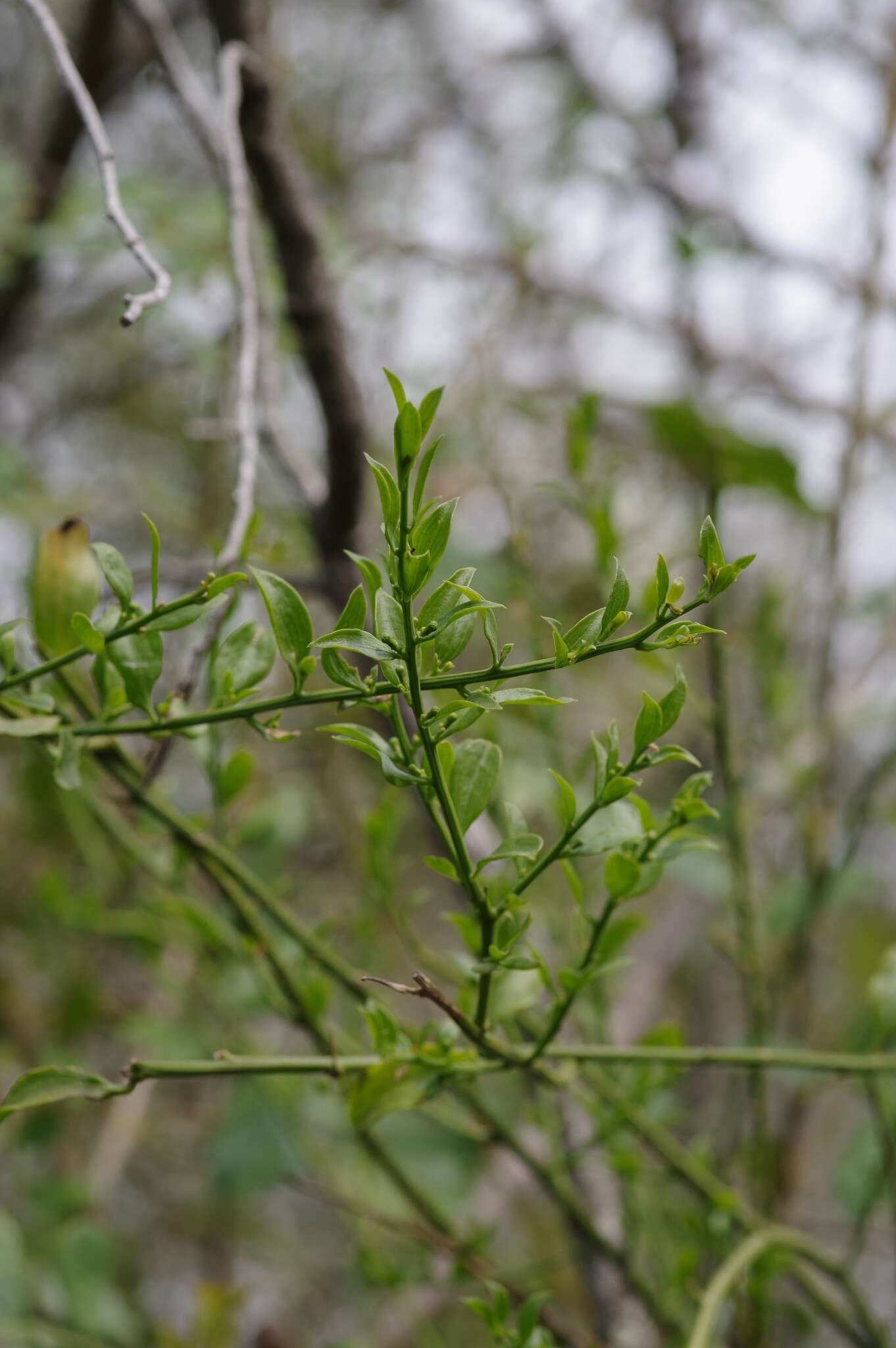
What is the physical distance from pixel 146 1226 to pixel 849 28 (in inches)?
49.5

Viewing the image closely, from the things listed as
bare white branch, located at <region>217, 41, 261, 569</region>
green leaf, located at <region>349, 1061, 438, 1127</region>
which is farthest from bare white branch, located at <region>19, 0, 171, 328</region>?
green leaf, located at <region>349, 1061, 438, 1127</region>

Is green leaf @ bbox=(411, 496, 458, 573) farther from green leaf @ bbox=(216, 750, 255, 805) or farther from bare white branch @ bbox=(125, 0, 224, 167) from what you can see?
bare white branch @ bbox=(125, 0, 224, 167)

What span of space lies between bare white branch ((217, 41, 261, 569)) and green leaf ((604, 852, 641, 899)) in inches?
A: 4.1

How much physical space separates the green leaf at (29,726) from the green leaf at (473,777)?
75 mm

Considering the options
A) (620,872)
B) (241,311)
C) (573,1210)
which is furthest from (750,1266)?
(241,311)

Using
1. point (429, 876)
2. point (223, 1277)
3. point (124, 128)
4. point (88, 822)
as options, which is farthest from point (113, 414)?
point (223, 1277)

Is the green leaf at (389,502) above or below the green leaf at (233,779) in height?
above

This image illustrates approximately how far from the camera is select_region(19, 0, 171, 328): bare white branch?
0.21m

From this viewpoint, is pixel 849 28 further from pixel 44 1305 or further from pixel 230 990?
pixel 44 1305

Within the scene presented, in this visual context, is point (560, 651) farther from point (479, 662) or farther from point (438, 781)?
point (479, 662)

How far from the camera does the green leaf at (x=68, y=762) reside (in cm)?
17

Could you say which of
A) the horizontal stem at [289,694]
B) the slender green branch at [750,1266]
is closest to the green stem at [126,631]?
the horizontal stem at [289,694]

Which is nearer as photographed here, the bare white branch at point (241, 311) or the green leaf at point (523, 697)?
the green leaf at point (523, 697)

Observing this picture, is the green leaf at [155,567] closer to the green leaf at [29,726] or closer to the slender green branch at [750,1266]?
the green leaf at [29,726]
